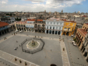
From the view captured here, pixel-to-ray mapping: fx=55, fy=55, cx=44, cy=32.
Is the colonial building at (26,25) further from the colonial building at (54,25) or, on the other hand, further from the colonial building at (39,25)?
the colonial building at (54,25)

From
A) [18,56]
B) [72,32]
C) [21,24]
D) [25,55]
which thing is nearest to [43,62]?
[25,55]

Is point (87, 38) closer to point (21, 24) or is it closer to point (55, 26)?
point (55, 26)

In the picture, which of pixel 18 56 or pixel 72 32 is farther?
pixel 72 32

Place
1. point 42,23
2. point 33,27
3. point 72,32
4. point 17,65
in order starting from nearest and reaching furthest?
point 17,65
point 72,32
point 42,23
point 33,27

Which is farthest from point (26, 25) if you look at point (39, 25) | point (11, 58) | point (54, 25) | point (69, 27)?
point (69, 27)

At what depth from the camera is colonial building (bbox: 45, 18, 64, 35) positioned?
45684mm

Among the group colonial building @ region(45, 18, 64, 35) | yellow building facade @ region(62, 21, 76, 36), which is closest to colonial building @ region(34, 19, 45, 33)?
colonial building @ region(45, 18, 64, 35)

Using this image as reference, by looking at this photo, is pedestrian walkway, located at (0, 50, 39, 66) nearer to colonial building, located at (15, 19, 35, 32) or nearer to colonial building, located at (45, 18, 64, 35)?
colonial building, located at (15, 19, 35, 32)

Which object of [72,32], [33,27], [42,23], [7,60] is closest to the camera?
[7,60]

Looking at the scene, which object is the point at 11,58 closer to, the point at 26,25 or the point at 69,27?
the point at 26,25

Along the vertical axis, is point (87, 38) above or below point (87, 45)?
above

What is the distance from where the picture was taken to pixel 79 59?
24.3m

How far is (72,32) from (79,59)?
2703cm

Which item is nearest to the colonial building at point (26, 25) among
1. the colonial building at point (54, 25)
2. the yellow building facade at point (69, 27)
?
the colonial building at point (54, 25)
